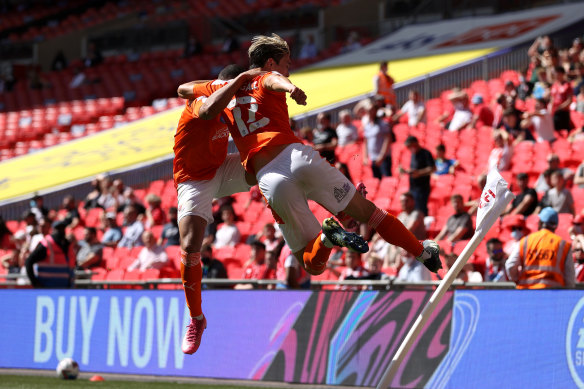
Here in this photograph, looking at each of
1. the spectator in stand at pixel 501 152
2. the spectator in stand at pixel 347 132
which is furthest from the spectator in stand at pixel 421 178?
the spectator in stand at pixel 347 132

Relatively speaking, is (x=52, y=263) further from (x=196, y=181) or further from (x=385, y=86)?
(x=385, y=86)

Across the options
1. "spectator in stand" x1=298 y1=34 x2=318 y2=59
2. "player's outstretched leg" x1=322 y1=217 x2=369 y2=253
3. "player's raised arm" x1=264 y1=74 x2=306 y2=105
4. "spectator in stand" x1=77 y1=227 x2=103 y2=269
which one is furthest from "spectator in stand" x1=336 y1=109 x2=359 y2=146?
"spectator in stand" x1=298 y1=34 x2=318 y2=59

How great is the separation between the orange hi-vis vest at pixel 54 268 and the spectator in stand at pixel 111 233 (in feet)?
10.9

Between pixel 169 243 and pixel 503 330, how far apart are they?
7019 millimetres

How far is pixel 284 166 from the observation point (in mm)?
7023

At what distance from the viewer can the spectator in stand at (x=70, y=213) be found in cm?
1792

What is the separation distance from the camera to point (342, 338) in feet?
33.9

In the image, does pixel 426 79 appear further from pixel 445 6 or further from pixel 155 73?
pixel 155 73

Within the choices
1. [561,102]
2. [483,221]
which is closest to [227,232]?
[561,102]

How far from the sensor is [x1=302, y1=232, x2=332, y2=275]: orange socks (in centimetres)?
713

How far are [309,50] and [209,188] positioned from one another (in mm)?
20299

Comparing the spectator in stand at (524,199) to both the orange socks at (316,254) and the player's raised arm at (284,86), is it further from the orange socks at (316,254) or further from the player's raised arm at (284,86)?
the player's raised arm at (284,86)

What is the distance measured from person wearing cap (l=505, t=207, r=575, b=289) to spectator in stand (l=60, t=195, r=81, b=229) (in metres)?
10.2

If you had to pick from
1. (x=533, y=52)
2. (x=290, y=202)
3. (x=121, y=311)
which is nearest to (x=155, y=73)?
(x=533, y=52)
